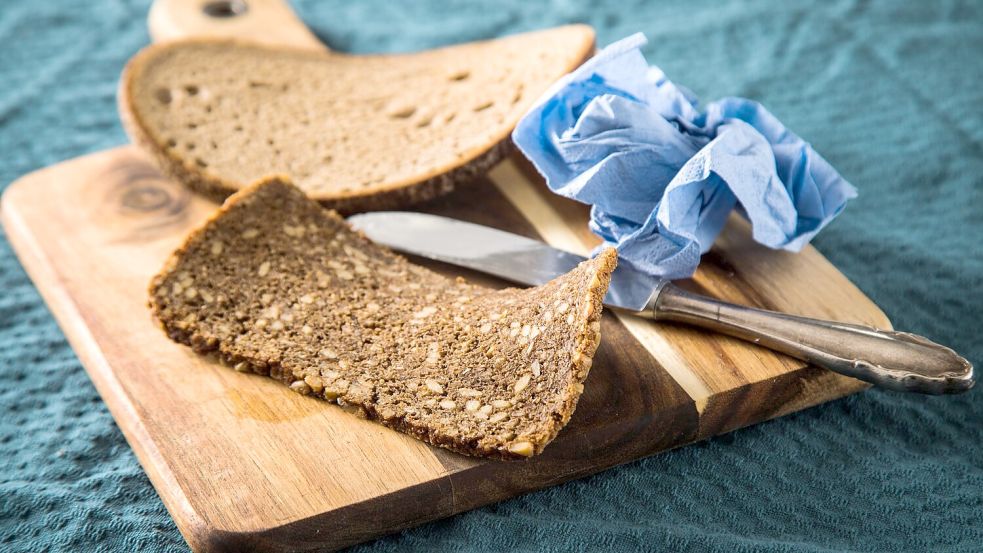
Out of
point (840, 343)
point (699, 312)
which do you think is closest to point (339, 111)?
point (699, 312)

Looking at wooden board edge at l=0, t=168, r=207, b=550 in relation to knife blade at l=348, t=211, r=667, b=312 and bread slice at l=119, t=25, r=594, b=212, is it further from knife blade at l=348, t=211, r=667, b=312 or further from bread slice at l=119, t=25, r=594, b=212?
knife blade at l=348, t=211, r=667, b=312

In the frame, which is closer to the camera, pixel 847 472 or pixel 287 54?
pixel 847 472

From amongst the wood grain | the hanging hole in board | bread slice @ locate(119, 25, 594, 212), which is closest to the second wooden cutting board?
the wood grain

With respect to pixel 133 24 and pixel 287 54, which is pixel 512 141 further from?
pixel 133 24

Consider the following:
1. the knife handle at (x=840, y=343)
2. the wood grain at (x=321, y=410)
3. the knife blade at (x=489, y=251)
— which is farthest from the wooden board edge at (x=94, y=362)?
the knife handle at (x=840, y=343)

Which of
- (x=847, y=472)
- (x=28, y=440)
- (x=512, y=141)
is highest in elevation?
(x=512, y=141)

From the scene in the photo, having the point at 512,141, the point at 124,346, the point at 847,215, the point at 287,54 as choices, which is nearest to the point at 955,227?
the point at 847,215

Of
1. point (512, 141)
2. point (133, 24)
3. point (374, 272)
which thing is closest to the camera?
point (374, 272)
